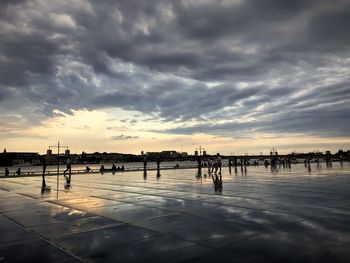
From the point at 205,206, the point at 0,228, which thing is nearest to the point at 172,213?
the point at 205,206

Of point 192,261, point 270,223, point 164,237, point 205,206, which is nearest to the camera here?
point 192,261

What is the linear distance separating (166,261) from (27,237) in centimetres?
393

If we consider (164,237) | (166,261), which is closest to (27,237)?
(164,237)

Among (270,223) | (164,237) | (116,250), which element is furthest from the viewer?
(270,223)

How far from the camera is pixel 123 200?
13328mm

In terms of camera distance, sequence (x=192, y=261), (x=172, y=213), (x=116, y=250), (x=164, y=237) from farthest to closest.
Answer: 1. (x=172, y=213)
2. (x=164, y=237)
3. (x=116, y=250)
4. (x=192, y=261)

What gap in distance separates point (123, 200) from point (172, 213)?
3.97 metres

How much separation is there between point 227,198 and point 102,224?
21.0 feet

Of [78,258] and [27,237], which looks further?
[27,237]

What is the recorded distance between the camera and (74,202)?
13.1 metres

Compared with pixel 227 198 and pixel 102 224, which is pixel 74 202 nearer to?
pixel 102 224

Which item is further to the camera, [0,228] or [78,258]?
[0,228]

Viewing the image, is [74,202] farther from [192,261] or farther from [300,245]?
[300,245]

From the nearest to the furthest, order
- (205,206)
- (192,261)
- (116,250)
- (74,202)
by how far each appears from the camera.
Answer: (192,261), (116,250), (205,206), (74,202)
